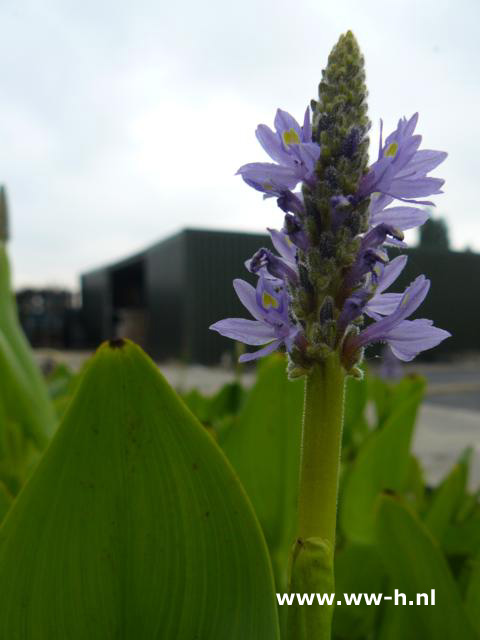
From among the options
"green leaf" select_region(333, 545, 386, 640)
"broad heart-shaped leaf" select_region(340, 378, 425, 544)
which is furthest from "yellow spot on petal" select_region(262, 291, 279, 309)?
"broad heart-shaped leaf" select_region(340, 378, 425, 544)

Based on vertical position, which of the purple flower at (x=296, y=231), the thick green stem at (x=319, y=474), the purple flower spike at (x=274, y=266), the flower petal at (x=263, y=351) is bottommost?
the thick green stem at (x=319, y=474)

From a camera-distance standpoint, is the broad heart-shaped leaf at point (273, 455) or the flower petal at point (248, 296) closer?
the flower petal at point (248, 296)

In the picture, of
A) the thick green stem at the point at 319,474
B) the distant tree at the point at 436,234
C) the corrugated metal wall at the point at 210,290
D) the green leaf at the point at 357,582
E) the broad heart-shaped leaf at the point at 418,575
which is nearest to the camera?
the thick green stem at the point at 319,474

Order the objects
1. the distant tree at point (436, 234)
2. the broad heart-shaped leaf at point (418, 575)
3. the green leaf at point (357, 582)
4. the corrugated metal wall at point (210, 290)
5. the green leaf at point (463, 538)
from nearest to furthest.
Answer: the broad heart-shaped leaf at point (418, 575), the green leaf at point (357, 582), the green leaf at point (463, 538), the corrugated metal wall at point (210, 290), the distant tree at point (436, 234)

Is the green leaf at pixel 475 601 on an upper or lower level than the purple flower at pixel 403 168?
lower

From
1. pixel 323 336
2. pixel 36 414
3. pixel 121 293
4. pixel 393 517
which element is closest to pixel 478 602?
pixel 393 517

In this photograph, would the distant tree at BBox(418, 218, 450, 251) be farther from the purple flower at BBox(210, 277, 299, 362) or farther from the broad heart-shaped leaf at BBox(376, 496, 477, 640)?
the purple flower at BBox(210, 277, 299, 362)

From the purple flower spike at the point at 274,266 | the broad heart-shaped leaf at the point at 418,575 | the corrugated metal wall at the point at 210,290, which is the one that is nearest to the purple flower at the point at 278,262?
the purple flower spike at the point at 274,266

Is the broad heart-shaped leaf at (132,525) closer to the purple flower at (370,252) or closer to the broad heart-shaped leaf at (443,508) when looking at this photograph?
the purple flower at (370,252)
